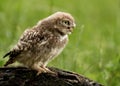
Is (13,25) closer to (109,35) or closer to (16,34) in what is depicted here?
(16,34)

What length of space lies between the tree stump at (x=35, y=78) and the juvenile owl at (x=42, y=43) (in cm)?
9

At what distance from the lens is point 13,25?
1253cm

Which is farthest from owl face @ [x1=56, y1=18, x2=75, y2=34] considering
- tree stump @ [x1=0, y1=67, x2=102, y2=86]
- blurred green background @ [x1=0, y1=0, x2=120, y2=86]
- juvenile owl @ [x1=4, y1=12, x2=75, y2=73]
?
blurred green background @ [x1=0, y1=0, x2=120, y2=86]

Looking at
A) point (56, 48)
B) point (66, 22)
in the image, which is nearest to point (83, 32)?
point (66, 22)

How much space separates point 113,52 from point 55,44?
15.5 ft

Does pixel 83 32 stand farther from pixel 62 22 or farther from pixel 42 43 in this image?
pixel 42 43

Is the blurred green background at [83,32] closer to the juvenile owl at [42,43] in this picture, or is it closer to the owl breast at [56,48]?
the juvenile owl at [42,43]

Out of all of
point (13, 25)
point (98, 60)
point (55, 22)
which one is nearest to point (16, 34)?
point (13, 25)

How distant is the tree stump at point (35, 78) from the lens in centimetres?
739

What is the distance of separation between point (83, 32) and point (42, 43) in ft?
19.9

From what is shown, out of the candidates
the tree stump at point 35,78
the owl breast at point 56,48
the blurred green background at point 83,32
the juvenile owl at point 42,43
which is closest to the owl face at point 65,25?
the juvenile owl at point 42,43

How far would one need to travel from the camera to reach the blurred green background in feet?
33.2

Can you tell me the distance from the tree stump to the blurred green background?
124cm

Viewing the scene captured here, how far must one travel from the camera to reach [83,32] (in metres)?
13.7
